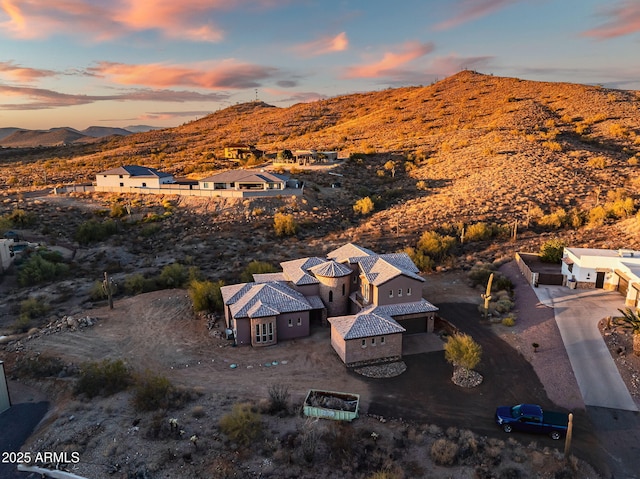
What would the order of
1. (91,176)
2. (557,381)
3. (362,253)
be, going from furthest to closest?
(91,176) < (362,253) < (557,381)

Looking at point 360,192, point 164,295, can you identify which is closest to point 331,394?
point 164,295

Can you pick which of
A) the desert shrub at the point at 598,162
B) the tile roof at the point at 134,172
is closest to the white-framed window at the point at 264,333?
the tile roof at the point at 134,172

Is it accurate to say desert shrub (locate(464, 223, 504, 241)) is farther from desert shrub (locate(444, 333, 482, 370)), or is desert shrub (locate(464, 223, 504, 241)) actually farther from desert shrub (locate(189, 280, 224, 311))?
desert shrub (locate(189, 280, 224, 311))

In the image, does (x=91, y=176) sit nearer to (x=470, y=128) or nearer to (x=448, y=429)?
(x=470, y=128)

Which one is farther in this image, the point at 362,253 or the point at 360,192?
the point at 360,192

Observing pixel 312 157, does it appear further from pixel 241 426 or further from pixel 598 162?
pixel 241 426
